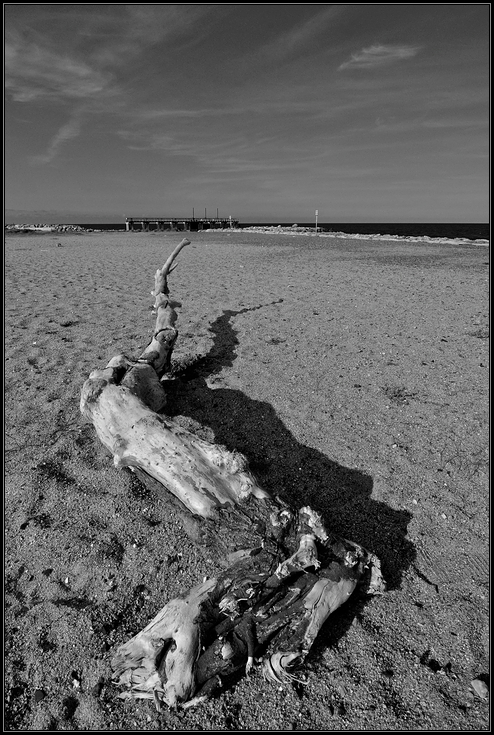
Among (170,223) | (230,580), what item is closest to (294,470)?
(230,580)

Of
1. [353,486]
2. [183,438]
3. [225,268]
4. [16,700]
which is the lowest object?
[16,700]

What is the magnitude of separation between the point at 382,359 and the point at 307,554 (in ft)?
14.4

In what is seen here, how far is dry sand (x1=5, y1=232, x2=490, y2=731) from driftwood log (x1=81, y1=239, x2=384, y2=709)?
0.49 ft

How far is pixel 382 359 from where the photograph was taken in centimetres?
652

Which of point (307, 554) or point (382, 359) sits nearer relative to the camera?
point (307, 554)

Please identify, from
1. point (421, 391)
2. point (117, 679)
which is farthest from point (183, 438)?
point (421, 391)

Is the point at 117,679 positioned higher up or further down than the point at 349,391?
further down

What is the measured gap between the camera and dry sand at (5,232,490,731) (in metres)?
2.31

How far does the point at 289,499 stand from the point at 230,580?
1224 millimetres

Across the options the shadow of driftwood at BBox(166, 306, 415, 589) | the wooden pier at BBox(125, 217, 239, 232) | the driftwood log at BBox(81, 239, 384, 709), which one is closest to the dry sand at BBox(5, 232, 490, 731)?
A: the shadow of driftwood at BBox(166, 306, 415, 589)

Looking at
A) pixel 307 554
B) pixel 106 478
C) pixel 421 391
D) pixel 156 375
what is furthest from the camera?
pixel 421 391

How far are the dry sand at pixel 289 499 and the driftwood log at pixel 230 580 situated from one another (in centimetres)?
15

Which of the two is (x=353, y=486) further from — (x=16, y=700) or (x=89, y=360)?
(x=89, y=360)

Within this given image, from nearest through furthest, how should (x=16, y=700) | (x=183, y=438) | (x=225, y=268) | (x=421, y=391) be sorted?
(x=16, y=700), (x=183, y=438), (x=421, y=391), (x=225, y=268)
